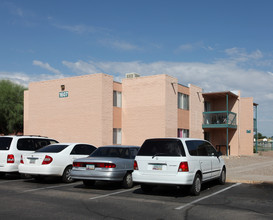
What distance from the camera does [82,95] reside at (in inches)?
1104

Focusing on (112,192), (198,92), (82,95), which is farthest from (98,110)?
(112,192)

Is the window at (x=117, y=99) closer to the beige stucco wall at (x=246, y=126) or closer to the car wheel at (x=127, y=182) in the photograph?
the beige stucco wall at (x=246, y=126)

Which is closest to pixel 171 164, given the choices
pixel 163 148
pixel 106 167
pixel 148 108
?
pixel 163 148

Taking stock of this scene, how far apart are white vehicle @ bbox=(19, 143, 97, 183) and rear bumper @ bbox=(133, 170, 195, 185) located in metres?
3.62

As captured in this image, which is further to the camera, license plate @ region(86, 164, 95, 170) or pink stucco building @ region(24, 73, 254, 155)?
pink stucco building @ region(24, 73, 254, 155)

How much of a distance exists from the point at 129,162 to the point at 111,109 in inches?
639

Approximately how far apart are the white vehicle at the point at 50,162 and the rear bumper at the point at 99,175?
136cm

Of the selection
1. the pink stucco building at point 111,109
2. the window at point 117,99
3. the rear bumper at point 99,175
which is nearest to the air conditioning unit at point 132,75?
the pink stucco building at point 111,109

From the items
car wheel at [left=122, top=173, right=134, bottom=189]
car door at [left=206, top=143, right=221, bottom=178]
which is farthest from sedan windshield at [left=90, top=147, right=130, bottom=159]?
car door at [left=206, top=143, right=221, bottom=178]

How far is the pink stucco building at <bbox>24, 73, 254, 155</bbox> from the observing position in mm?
27297

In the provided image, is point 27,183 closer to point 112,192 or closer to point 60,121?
point 112,192

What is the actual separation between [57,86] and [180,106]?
10.4m

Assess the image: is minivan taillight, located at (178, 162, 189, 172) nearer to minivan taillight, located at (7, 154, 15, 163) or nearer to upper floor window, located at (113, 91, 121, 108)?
minivan taillight, located at (7, 154, 15, 163)

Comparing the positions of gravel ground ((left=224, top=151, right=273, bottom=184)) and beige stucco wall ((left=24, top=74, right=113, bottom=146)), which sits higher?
beige stucco wall ((left=24, top=74, right=113, bottom=146))
